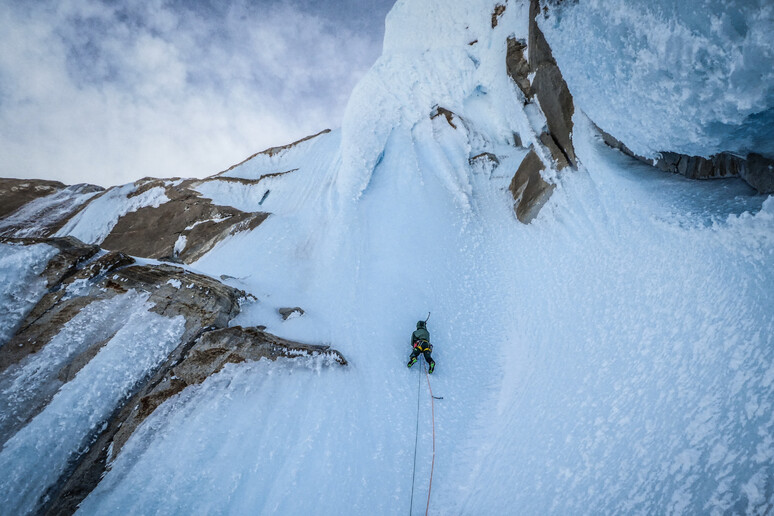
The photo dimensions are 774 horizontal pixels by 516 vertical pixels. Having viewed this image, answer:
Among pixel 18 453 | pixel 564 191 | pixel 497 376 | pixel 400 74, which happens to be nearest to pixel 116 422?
pixel 18 453

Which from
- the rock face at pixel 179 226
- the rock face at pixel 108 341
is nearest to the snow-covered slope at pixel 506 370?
the rock face at pixel 108 341

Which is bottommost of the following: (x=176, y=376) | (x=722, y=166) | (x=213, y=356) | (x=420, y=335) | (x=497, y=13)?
(x=176, y=376)

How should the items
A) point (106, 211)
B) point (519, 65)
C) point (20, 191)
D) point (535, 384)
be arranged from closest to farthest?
1. point (535, 384)
2. point (519, 65)
3. point (106, 211)
4. point (20, 191)

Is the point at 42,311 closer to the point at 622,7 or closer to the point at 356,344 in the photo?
the point at 356,344

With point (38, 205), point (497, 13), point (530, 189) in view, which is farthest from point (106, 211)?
point (497, 13)

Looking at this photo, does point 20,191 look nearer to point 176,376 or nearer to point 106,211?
point 106,211

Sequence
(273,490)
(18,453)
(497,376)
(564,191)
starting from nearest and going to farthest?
(18,453) → (273,490) → (497,376) → (564,191)

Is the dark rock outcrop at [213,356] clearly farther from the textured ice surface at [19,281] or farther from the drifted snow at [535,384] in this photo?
the textured ice surface at [19,281]
